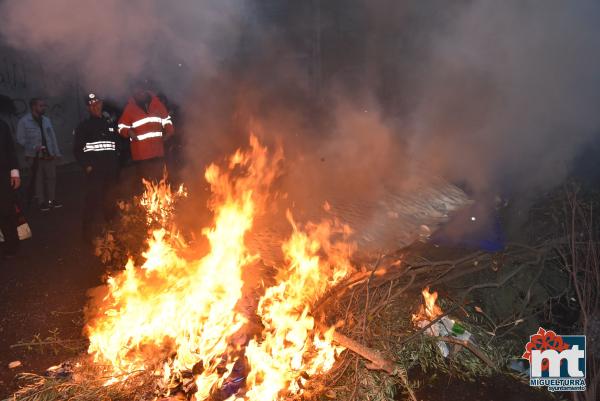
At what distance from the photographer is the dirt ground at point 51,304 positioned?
322 centimetres

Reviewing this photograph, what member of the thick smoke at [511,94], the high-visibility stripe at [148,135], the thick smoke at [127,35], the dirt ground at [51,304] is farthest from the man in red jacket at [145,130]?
the thick smoke at [511,94]

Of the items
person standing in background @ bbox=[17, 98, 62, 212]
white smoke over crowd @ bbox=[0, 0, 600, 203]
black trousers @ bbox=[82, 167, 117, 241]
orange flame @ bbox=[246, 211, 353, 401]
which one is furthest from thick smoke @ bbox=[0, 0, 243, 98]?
orange flame @ bbox=[246, 211, 353, 401]

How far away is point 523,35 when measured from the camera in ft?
17.7

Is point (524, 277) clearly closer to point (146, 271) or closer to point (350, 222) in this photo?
point (350, 222)

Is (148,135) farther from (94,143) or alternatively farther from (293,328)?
(293,328)

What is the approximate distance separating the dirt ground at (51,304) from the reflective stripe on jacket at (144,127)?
4.44 feet

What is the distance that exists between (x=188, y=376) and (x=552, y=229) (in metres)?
3.15

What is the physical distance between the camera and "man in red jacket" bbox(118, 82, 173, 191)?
237 inches

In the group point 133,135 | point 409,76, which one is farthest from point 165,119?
point 409,76

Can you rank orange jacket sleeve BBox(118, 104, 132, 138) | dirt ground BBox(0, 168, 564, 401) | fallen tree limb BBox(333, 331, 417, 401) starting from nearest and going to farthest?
fallen tree limb BBox(333, 331, 417, 401) < dirt ground BBox(0, 168, 564, 401) < orange jacket sleeve BBox(118, 104, 132, 138)

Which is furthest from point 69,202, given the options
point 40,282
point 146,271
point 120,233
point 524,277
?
point 524,277

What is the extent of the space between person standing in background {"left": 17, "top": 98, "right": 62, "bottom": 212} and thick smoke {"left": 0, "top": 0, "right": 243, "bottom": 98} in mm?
1826

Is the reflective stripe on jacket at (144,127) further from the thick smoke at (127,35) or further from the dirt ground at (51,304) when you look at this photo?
the dirt ground at (51,304)

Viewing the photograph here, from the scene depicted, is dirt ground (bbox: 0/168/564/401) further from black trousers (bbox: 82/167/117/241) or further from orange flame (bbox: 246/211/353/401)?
orange flame (bbox: 246/211/353/401)
